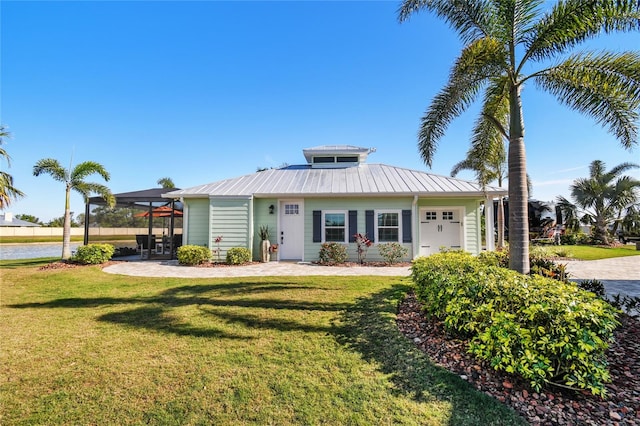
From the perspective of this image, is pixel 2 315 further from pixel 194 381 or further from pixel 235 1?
pixel 235 1

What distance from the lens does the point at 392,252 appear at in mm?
10750

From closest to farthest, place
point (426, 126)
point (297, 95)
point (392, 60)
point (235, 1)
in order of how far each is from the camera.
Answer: point (426, 126)
point (235, 1)
point (392, 60)
point (297, 95)

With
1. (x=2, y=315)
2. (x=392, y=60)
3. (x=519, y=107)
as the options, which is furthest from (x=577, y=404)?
(x=392, y=60)

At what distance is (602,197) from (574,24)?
822 inches

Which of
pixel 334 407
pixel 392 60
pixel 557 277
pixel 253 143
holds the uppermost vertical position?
pixel 392 60

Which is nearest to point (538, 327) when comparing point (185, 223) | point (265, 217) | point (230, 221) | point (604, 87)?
point (604, 87)

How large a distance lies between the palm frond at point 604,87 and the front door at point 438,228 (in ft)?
20.5

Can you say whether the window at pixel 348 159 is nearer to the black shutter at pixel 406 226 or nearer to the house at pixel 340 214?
the house at pixel 340 214

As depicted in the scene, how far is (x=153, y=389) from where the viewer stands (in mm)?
2617

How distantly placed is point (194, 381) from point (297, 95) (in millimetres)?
12501

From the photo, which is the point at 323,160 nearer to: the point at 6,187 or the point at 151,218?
the point at 151,218

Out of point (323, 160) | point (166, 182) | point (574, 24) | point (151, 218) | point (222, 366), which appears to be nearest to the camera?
point (222, 366)

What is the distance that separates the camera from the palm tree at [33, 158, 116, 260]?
1065 cm

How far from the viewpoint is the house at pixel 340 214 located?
10977mm
